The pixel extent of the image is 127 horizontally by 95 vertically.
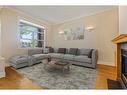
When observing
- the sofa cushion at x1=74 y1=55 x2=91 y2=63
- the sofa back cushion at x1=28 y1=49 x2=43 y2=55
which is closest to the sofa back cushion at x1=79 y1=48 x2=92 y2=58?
the sofa cushion at x1=74 y1=55 x2=91 y2=63

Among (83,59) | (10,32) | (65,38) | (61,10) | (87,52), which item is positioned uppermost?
(61,10)

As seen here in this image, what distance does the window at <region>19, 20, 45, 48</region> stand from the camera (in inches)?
198

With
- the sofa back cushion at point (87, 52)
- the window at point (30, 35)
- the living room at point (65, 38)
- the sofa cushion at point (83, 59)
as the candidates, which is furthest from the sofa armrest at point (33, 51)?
the sofa back cushion at point (87, 52)

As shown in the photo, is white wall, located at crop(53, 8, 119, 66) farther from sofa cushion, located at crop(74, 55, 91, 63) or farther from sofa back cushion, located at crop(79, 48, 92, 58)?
sofa cushion, located at crop(74, 55, 91, 63)

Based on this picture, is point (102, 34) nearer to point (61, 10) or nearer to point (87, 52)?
point (87, 52)

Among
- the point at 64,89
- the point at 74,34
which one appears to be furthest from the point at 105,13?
the point at 64,89

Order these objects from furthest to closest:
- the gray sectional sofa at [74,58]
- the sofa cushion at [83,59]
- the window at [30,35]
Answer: the window at [30,35]
the sofa cushion at [83,59]
the gray sectional sofa at [74,58]

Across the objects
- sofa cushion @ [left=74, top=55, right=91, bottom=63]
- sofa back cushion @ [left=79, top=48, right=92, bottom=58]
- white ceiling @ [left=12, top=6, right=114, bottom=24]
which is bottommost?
sofa cushion @ [left=74, top=55, right=91, bottom=63]

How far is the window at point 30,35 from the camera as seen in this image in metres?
5.02

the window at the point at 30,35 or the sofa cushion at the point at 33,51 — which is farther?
the window at the point at 30,35

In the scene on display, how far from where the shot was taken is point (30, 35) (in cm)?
553

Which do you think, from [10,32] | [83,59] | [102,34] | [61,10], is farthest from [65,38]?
[10,32]

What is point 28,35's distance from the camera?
5.40m

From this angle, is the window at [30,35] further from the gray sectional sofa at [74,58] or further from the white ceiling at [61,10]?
the white ceiling at [61,10]
